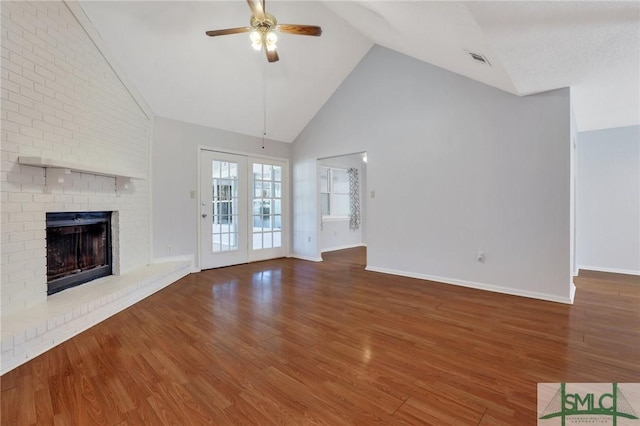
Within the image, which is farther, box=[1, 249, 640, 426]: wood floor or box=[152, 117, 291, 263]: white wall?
box=[152, 117, 291, 263]: white wall

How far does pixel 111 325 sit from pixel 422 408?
279 cm

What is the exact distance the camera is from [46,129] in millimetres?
2725

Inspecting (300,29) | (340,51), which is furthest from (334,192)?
(300,29)

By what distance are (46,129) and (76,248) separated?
51.8 inches

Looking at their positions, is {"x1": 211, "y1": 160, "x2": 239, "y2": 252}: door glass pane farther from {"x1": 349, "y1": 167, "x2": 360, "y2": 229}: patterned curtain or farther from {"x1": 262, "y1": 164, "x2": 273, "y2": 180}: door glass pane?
{"x1": 349, "y1": 167, "x2": 360, "y2": 229}: patterned curtain

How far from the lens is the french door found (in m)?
5.09

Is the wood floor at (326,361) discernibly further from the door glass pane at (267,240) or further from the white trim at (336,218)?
the white trim at (336,218)

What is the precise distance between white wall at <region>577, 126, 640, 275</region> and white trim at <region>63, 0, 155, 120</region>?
23.8 feet

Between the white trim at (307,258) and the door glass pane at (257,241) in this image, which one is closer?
the door glass pane at (257,241)

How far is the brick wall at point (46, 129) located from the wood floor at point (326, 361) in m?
0.86

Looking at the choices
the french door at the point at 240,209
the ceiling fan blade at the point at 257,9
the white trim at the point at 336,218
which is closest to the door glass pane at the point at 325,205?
the white trim at the point at 336,218

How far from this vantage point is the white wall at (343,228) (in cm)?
746

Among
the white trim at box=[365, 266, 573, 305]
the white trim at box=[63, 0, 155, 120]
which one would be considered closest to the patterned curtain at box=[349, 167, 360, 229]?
the white trim at box=[365, 266, 573, 305]

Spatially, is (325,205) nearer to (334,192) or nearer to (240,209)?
(334,192)
